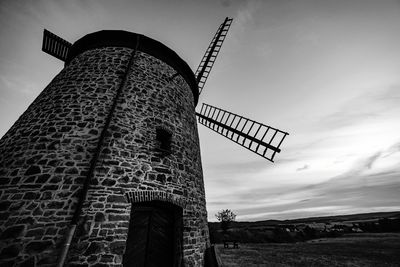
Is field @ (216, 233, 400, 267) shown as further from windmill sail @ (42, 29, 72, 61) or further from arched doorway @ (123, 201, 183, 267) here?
windmill sail @ (42, 29, 72, 61)

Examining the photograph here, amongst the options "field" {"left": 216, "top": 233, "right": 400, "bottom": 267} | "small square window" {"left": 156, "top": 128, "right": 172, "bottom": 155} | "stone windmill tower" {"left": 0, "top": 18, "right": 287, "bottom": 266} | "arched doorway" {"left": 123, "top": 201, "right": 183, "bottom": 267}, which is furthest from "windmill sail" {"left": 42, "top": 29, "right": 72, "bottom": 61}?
"field" {"left": 216, "top": 233, "right": 400, "bottom": 267}

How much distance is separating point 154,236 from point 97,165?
8.22ft

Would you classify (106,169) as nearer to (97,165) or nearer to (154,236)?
(97,165)

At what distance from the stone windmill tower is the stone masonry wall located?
22 millimetres

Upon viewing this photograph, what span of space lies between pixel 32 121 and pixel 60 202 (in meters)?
2.92

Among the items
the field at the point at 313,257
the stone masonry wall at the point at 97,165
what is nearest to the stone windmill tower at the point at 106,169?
the stone masonry wall at the point at 97,165

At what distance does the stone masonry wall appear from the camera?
145 inches

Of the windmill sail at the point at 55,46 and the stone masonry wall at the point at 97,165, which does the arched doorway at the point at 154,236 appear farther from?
the windmill sail at the point at 55,46

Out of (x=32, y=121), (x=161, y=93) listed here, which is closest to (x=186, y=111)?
(x=161, y=93)

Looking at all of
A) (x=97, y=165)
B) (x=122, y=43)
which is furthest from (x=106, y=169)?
(x=122, y=43)

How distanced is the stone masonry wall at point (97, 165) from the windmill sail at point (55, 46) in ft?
7.73

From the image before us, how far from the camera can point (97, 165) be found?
451 cm

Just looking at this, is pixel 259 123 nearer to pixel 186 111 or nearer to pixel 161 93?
pixel 186 111

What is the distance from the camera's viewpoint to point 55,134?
4762 millimetres
